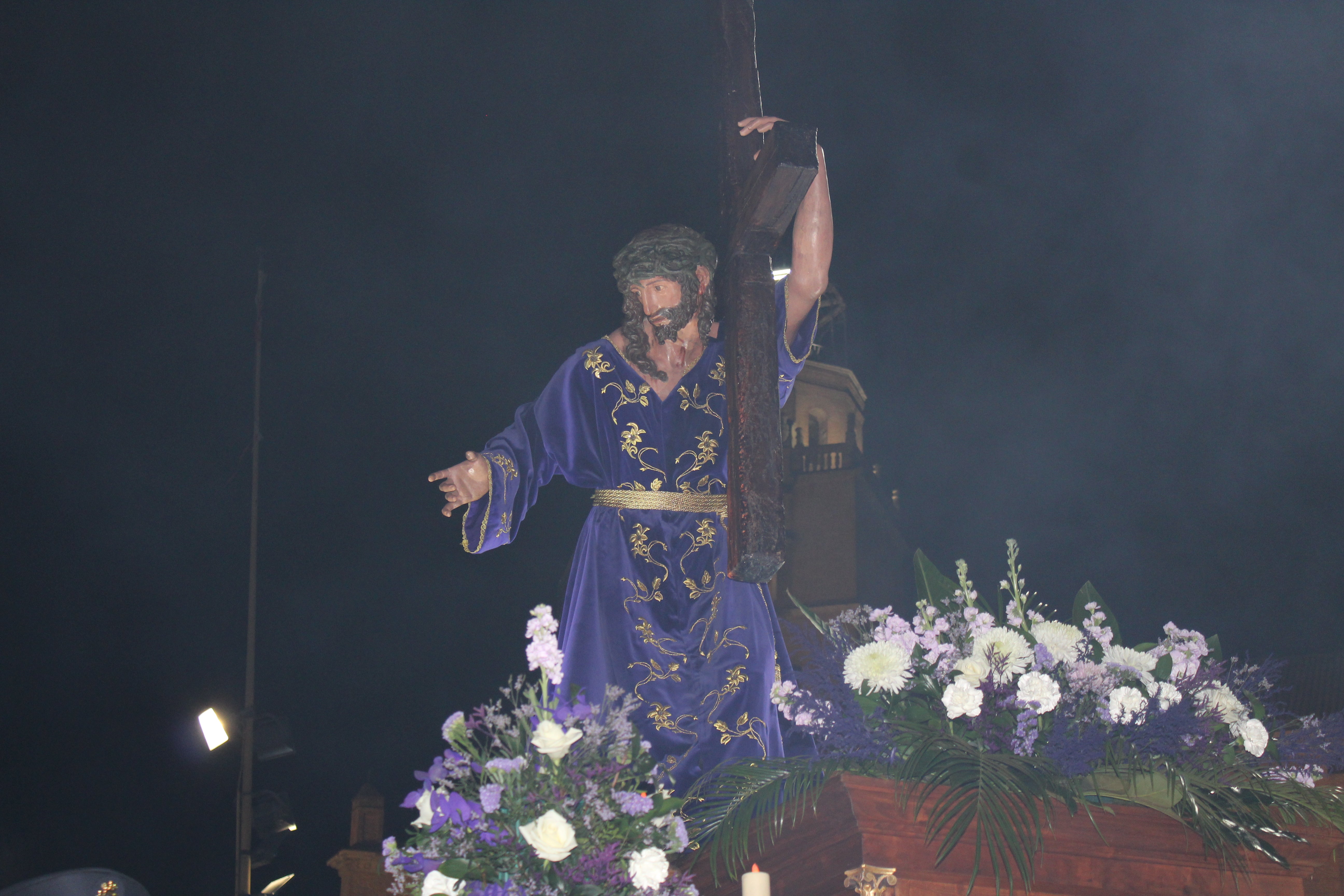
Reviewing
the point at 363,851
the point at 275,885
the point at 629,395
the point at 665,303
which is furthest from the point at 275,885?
the point at 665,303

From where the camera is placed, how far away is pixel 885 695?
328 cm

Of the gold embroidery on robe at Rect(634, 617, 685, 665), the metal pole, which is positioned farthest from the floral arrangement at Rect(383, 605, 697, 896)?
the metal pole

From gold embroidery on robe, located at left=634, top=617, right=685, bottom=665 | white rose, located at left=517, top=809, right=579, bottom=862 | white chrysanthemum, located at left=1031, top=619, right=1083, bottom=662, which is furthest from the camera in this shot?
gold embroidery on robe, located at left=634, top=617, right=685, bottom=665

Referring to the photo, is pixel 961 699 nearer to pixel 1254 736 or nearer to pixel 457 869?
pixel 1254 736

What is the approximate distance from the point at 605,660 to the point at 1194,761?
2017mm

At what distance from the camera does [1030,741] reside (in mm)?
3098

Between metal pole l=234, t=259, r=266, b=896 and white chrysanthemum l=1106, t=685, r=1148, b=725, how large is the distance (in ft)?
28.3

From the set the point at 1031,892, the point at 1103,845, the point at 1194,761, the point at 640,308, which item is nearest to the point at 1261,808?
the point at 1194,761

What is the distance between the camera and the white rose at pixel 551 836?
8.53 ft

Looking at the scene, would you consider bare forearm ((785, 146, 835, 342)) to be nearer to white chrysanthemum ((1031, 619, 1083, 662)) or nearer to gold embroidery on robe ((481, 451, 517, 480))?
gold embroidery on robe ((481, 451, 517, 480))

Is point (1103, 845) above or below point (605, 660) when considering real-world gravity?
below

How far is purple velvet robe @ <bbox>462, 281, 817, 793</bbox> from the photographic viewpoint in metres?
4.25

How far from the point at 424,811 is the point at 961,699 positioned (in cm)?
136

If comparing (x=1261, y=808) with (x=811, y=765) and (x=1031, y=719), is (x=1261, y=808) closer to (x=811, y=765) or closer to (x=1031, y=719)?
(x=1031, y=719)
